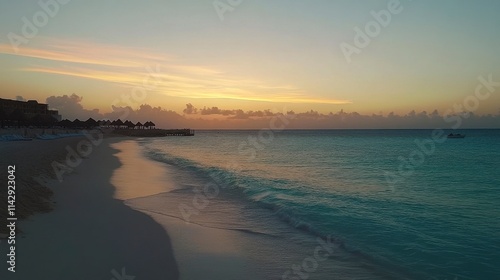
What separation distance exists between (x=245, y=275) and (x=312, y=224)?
17.9 feet

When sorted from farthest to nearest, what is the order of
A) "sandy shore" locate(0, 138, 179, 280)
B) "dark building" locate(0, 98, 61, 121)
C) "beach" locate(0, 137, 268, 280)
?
"dark building" locate(0, 98, 61, 121) < "beach" locate(0, 137, 268, 280) < "sandy shore" locate(0, 138, 179, 280)

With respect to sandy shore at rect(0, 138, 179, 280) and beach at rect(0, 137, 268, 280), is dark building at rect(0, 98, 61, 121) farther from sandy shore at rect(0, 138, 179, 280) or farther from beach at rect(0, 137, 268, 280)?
sandy shore at rect(0, 138, 179, 280)

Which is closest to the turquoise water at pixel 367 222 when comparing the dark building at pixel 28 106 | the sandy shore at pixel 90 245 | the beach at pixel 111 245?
the beach at pixel 111 245

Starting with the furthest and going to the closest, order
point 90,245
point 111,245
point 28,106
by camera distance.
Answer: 1. point 28,106
2. point 111,245
3. point 90,245

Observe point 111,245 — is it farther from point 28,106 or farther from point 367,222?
point 28,106

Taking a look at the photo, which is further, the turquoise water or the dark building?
the dark building

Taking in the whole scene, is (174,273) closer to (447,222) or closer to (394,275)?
(394,275)

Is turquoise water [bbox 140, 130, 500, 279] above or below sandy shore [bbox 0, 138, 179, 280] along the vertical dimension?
below

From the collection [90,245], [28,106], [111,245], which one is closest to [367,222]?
[111,245]

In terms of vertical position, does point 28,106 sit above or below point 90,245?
above

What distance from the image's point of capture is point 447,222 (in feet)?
43.0

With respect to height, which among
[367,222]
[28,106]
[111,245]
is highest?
[28,106]

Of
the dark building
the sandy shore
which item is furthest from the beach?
the dark building

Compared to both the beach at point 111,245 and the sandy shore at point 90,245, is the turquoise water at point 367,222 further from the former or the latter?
the sandy shore at point 90,245
